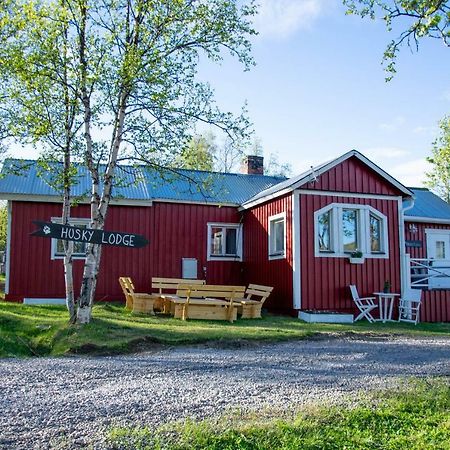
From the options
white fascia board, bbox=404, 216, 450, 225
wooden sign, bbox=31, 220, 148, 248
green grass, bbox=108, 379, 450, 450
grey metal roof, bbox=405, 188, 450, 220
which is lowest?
green grass, bbox=108, 379, 450, 450

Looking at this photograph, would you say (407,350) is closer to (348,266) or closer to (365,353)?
(365,353)

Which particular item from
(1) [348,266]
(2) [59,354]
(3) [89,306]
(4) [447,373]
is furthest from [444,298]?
(2) [59,354]

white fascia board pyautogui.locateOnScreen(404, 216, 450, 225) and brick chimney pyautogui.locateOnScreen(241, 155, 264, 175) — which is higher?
brick chimney pyautogui.locateOnScreen(241, 155, 264, 175)

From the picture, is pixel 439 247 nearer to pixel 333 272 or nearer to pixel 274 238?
pixel 333 272

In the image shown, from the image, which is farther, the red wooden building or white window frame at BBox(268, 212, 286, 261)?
white window frame at BBox(268, 212, 286, 261)

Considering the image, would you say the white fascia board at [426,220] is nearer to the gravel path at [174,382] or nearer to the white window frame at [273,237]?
the white window frame at [273,237]

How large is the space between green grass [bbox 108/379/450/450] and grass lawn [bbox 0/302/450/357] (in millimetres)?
4019

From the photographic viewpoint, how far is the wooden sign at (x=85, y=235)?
8.23 m

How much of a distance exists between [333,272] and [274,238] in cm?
221

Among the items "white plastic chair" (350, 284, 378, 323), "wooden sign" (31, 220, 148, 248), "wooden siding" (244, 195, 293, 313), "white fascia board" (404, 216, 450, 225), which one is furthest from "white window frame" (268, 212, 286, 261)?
"wooden sign" (31, 220, 148, 248)

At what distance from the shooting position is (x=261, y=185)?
1970 cm

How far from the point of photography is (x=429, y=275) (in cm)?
1581

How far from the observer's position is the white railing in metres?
15.6

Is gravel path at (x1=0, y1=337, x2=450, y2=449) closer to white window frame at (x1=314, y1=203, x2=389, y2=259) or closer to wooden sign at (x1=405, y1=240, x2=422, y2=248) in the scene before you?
white window frame at (x1=314, y1=203, x2=389, y2=259)
